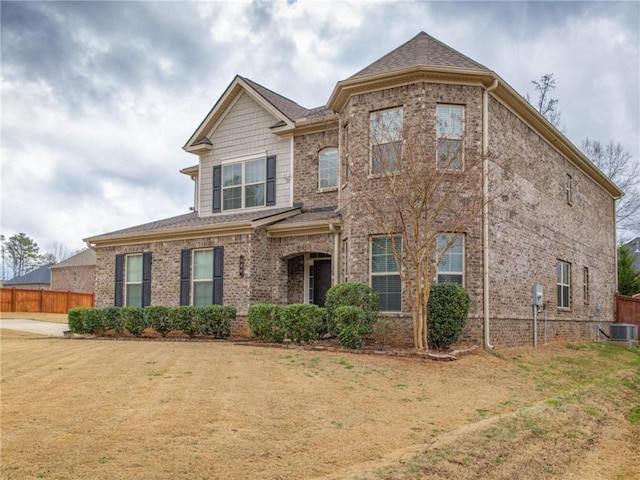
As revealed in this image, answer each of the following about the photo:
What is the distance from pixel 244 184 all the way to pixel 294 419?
1349 cm

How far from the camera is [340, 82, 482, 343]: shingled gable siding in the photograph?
13875mm

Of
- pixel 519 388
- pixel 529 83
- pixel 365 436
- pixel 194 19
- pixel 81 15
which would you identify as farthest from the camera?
pixel 529 83

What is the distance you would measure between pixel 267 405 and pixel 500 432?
278 centimetres

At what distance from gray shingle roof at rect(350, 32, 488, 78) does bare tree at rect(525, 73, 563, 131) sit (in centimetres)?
2166

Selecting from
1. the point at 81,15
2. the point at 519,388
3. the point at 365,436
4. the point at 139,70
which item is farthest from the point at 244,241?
the point at 365,436

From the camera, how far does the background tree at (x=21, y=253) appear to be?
7581 centimetres

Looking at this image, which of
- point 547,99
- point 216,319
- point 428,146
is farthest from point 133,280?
point 547,99

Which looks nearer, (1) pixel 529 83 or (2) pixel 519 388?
(2) pixel 519 388

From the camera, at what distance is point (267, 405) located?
292 inches

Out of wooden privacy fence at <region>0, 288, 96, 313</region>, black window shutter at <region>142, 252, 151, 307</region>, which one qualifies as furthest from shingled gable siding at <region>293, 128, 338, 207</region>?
wooden privacy fence at <region>0, 288, 96, 313</region>

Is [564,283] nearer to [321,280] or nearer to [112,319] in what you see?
[321,280]

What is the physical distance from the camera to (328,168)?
1788 cm

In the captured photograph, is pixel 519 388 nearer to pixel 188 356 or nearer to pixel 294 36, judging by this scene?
pixel 188 356

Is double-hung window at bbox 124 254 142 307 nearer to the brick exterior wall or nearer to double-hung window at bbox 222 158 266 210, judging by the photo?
the brick exterior wall
